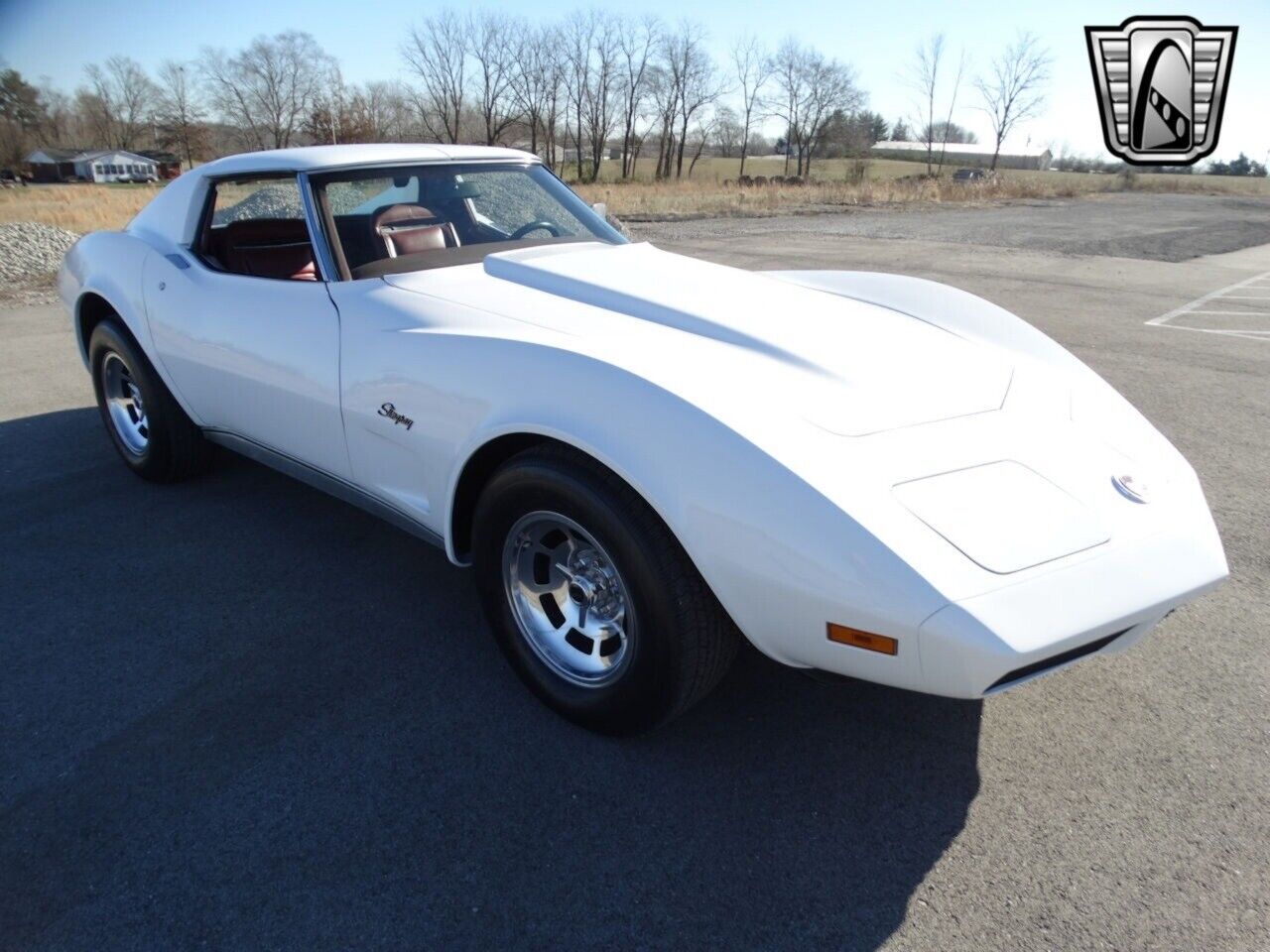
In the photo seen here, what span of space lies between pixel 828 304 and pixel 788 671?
123cm

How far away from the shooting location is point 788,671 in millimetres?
2672

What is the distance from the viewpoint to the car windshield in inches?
120

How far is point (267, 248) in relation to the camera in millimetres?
3715

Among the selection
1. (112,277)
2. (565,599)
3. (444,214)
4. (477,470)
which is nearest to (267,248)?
(112,277)

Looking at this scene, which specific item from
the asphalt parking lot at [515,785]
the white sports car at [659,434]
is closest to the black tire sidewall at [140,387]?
the white sports car at [659,434]

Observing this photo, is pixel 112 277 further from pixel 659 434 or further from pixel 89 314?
pixel 659 434

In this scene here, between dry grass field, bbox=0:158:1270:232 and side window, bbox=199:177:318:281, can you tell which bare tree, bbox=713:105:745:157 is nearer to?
dry grass field, bbox=0:158:1270:232

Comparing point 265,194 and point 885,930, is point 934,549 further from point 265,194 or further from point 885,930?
point 265,194

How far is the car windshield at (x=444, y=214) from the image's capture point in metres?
3.05

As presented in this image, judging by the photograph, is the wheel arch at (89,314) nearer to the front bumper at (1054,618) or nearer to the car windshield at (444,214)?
the car windshield at (444,214)

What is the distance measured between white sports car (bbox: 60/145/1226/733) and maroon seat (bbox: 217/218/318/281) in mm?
21

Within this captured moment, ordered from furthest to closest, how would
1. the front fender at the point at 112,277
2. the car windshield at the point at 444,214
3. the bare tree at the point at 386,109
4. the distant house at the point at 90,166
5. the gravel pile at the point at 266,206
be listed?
the distant house at the point at 90,166 < the bare tree at the point at 386,109 < the front fender at the point at 112,277 < the gravel pile at the point at 266,206 < the car windshield at the point at 444,214

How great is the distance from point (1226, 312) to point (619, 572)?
9.27m

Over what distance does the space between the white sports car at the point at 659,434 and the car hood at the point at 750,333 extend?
1cm
